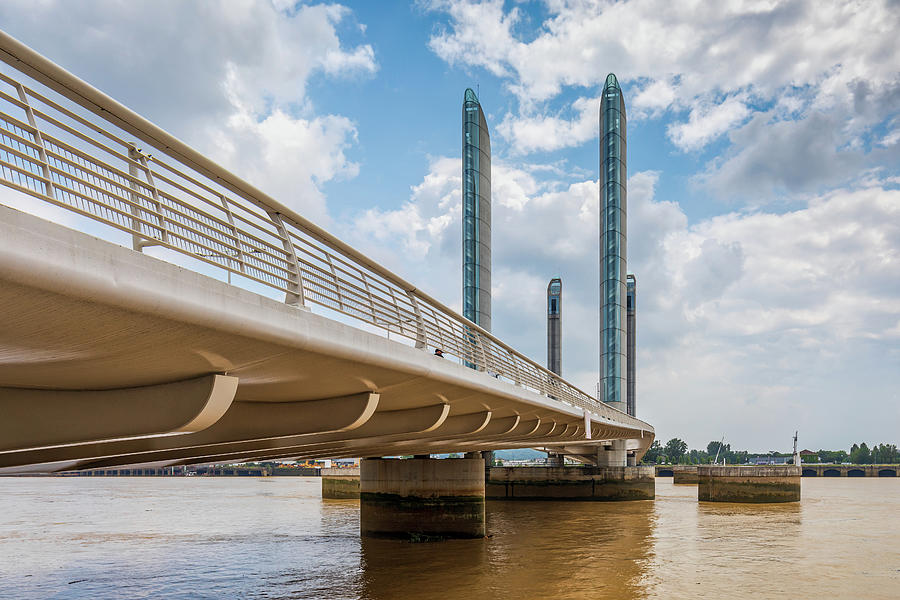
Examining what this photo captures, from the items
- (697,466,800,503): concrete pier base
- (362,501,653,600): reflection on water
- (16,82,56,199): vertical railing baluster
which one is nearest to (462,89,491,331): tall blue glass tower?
(697,466,800,503): concrete pier base

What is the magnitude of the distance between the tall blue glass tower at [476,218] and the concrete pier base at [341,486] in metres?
12.4

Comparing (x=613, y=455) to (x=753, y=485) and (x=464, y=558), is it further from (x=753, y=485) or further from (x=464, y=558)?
(x=464, y=558)

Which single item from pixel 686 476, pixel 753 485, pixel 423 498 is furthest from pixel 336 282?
pixel 686 476

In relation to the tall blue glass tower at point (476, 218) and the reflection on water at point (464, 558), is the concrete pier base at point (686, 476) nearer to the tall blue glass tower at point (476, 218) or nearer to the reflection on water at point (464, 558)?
the tall blue glass tower at point (476, 218)

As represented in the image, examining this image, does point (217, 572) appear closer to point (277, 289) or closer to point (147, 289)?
point (277, 289)

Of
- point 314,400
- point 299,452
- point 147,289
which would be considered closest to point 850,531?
point 299,452

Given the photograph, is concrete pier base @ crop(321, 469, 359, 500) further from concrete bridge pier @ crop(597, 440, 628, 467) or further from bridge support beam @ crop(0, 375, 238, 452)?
bridge support beam @ crop(0, 375, 238, 452)

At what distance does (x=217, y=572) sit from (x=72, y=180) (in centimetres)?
1588

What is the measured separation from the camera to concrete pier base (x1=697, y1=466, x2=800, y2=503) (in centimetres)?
4547

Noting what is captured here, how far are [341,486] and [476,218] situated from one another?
1879 cm

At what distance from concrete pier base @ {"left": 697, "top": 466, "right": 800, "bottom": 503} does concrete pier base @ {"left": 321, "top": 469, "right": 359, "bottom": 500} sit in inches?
804

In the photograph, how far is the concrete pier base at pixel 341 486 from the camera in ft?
162

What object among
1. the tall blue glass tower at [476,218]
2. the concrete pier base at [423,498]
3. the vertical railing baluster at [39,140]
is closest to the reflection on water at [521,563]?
the concrete pier base at [423,498]

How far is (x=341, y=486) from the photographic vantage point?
49.9 m
